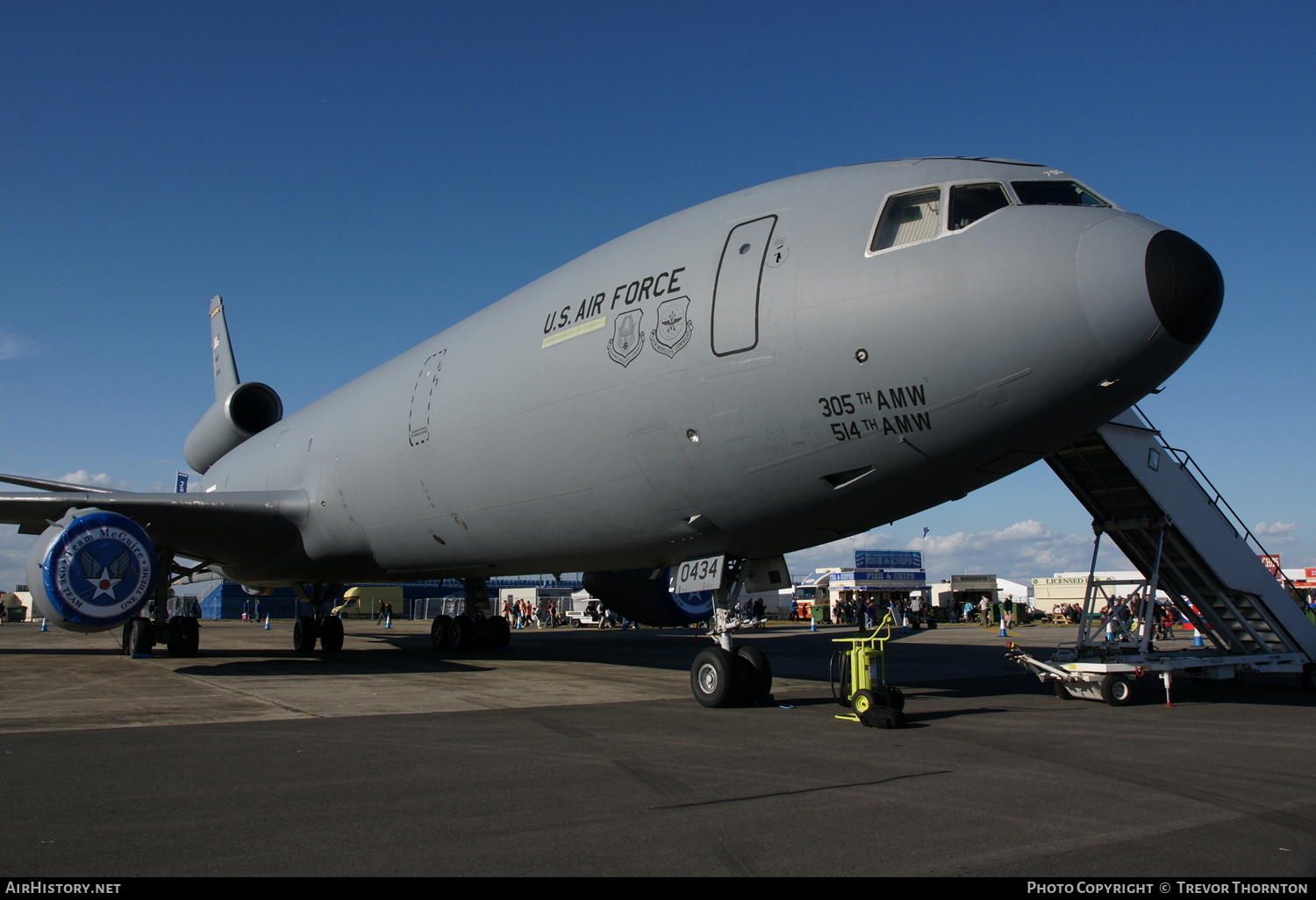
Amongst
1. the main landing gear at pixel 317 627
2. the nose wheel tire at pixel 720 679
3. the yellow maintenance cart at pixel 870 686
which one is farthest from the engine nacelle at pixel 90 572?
the yellow maintenance cart at pixel 870 686

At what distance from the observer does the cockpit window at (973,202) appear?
745cm

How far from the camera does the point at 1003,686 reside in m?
13.0

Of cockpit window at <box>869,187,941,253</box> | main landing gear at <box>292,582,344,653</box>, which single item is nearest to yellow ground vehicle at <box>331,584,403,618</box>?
main landing gear at <box>292,582,344,653</box>

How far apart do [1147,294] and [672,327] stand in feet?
13.3

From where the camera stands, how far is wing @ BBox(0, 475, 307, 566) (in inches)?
603

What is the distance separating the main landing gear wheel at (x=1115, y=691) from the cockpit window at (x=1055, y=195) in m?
6.11

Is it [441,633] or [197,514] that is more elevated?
[197,514]

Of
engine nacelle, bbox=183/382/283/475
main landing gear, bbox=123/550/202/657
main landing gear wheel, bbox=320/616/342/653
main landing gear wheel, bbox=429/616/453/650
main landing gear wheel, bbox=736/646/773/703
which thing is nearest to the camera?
main landing gear wheel, bbox=736/646/773/703

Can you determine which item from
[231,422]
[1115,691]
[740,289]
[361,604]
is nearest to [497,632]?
[231,422]

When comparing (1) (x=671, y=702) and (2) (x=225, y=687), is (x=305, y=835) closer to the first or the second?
(1) (x=671, y=702)

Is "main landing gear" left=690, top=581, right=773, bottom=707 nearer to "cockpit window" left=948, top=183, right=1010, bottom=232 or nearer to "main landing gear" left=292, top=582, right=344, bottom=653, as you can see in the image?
"cockpit window" left=948, top=183, right=1010, bottom=232

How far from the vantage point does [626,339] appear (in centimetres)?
909

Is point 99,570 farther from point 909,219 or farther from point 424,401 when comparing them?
point 909,219

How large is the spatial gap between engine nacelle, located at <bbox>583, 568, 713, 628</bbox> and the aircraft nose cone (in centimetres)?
1152
